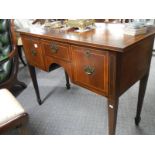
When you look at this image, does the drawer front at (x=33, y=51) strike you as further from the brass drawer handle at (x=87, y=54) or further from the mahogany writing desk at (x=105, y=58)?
the brass drawer handle at (x=87, y=54)

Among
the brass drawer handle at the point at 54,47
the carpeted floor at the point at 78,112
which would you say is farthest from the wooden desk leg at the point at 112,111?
the brass drawer handle at the point at 54,47

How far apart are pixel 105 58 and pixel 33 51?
76 centimetres

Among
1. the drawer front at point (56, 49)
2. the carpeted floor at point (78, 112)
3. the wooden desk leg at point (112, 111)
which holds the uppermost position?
the drawer front at point (56, 49)

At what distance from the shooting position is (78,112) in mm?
1732

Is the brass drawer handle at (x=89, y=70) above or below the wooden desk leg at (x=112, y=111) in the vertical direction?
above

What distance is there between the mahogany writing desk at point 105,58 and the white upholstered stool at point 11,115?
40 centimetres

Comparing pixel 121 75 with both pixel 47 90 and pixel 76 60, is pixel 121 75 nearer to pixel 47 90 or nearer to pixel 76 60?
pixel 76 60

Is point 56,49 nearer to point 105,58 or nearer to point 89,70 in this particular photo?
point 89,70

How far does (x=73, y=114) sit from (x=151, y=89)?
37.1 inches

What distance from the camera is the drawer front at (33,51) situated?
1371mm

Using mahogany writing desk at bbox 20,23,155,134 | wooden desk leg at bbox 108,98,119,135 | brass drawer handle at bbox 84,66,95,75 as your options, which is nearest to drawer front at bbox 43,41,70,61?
mahogany writing desk at bbox 20,23,155,134

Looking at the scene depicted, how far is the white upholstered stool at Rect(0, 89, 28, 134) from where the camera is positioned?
3.34 feet

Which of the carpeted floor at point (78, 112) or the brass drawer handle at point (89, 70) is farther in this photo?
the carpeted floor at point (78, 112)
